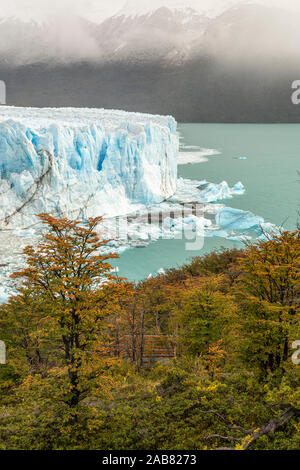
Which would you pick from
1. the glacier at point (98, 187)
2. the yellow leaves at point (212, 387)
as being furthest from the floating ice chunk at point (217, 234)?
the yellow leaves at point (212, 387)

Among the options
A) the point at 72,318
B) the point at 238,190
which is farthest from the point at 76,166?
the point at 72,318

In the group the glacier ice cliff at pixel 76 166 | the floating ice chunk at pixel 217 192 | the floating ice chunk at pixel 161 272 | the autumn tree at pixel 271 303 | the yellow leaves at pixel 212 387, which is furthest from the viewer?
the floating ice chunk at pixel 217 192

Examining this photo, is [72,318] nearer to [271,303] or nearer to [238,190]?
[271,303]

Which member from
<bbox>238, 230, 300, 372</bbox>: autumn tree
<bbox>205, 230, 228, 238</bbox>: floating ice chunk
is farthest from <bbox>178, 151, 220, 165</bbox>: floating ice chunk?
<bbox>238, 230, 300, 372</bbox>: autumn tree

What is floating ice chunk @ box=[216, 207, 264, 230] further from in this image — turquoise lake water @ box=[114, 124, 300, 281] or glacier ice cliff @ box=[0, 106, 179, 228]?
glacier ice cliff @ box=[0, 106, 179, 228]

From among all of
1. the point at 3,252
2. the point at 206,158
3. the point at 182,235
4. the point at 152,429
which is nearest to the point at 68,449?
the point at 152,429

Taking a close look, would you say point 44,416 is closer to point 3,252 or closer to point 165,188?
point 3,252

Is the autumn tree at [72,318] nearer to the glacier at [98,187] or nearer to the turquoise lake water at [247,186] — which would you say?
the turquoise lake water at [247,186]
